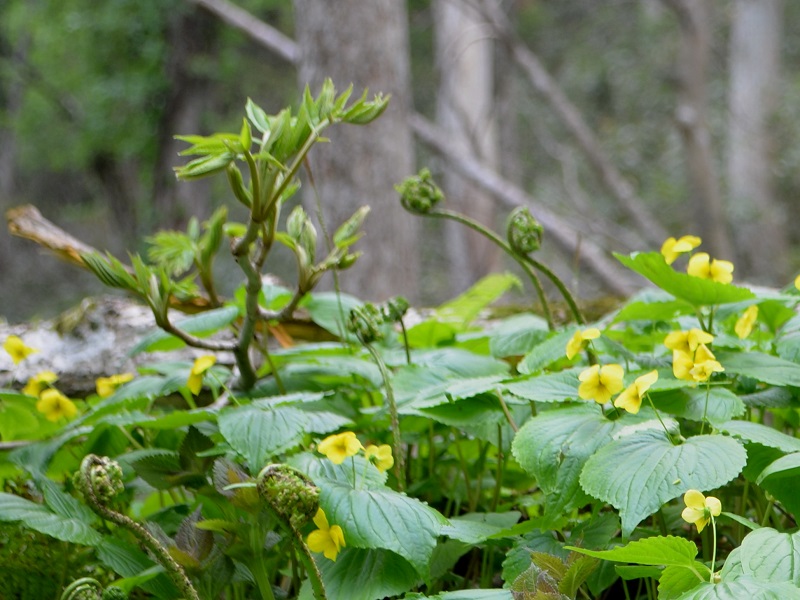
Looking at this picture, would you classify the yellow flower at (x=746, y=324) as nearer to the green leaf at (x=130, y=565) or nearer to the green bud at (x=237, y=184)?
the green bud at (x=237, y=184)

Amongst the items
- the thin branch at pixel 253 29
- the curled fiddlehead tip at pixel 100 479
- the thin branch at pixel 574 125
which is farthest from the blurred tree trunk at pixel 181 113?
the curled fiddlehead tip at pixel 100 479

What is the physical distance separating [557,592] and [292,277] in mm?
10539

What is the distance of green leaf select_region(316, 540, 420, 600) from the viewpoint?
38.5 inches

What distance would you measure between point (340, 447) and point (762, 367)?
590mm

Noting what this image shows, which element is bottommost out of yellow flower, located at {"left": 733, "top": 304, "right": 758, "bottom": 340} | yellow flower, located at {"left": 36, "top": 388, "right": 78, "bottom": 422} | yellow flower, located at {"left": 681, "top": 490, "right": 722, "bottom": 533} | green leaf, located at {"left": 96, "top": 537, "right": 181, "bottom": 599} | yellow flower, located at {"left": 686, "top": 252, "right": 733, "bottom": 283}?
green leaf, located at {"left": 96, "top": 537, "right": 181, "bottom": 599}

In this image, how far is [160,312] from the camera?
4.24 feet

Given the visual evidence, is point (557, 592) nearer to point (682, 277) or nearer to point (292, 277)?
point (682, 277)

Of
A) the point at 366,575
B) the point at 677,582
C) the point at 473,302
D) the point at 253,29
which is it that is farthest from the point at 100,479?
the point at 253,29

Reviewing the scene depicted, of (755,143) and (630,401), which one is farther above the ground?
(755,143)

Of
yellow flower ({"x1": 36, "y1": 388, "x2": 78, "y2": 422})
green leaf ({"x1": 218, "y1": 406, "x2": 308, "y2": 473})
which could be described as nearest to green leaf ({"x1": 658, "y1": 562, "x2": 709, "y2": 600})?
green leaf ({"x1": 218, "y1": 406, "x2": 308, "y2": 473})

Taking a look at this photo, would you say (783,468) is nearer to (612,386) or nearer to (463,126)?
(612,386)

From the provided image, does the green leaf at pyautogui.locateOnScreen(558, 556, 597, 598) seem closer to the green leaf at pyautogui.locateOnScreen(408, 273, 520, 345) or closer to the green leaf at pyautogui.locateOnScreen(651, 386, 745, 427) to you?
the green leaf at pyautogui.locateOnScreen(651, 386, 745, 427)

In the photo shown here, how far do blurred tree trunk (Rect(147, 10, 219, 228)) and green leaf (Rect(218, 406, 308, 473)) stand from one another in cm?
874

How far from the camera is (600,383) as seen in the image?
105 cm
